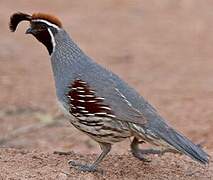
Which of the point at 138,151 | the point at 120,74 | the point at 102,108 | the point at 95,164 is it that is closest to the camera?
the point at 102,108

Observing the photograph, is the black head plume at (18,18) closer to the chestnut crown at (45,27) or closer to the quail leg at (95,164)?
the chestnut crown at (45,27)

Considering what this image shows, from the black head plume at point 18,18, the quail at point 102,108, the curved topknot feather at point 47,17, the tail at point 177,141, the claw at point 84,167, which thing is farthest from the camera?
the black head plume at point 18,18

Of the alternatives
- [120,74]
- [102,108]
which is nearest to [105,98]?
[102,108]

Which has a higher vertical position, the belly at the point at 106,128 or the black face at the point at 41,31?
the black face at the point at 41,31

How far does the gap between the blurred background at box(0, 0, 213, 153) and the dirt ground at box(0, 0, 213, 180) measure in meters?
0.02

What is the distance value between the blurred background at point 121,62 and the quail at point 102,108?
2.07 metres

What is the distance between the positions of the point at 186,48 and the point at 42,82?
317 cm

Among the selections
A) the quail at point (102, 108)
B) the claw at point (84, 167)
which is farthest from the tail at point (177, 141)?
the claw at point (84, 167)

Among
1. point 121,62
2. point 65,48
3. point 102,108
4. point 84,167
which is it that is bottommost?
point 121,62

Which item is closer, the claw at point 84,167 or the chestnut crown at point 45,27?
the claw at point 84,167

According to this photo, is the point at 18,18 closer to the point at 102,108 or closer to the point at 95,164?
the point at 102,108

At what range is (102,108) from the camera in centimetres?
670

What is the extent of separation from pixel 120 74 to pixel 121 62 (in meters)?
0.90

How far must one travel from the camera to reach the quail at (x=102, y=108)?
664 centimetres
